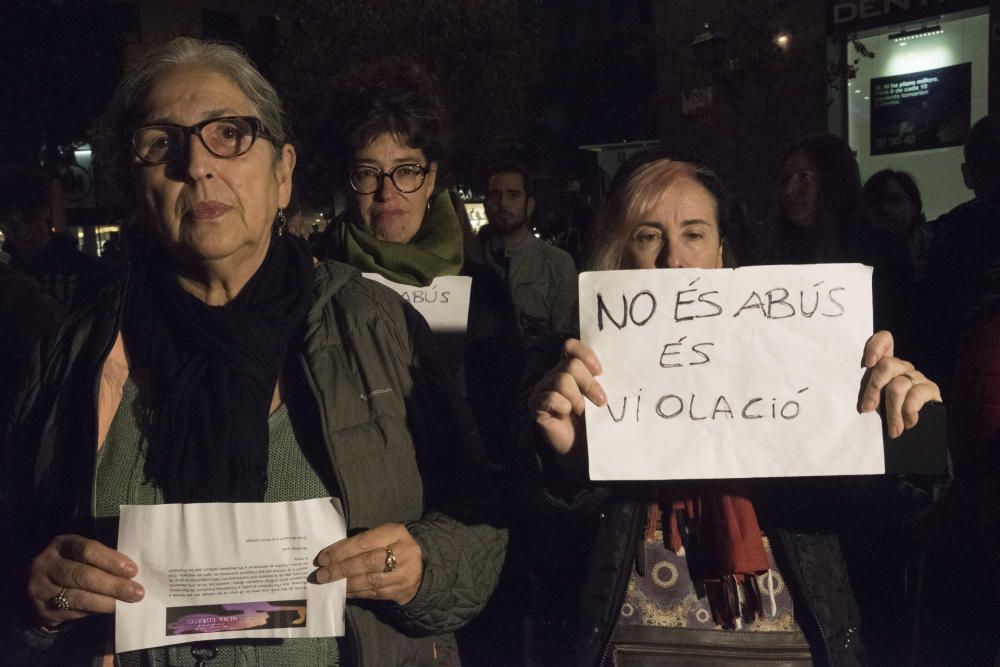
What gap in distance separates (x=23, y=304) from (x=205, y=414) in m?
1.42

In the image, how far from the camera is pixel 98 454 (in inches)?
76.8

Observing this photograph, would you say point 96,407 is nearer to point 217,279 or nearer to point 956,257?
point 217,279

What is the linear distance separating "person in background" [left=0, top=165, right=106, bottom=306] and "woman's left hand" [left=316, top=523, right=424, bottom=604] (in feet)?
12.6

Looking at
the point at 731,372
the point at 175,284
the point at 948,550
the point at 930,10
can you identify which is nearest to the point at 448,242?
the point at 175,284

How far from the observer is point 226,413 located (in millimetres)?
1956

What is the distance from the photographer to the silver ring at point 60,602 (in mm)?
1803

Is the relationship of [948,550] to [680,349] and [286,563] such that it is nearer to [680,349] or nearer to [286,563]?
[680,349]

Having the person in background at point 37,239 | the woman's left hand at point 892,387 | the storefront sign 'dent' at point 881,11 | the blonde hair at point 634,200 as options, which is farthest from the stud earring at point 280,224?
the storefront sign 'dent' at point 881,11

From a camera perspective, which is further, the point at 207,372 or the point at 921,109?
the point at 921,109

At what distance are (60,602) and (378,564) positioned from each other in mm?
635

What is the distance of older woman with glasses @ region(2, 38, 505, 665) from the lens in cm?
190

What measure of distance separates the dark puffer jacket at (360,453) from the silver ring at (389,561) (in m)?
0.09

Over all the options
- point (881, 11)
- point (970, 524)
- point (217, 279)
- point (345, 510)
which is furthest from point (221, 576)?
point (881, 11)

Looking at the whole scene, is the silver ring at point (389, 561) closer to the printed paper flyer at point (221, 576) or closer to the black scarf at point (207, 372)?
the printed paper flyer at point (221, 576)
